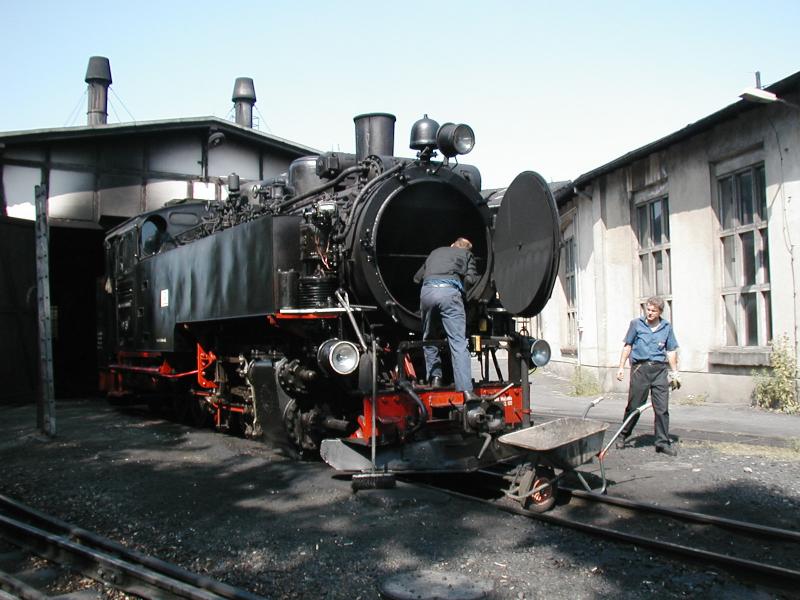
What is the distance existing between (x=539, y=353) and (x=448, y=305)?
127cm

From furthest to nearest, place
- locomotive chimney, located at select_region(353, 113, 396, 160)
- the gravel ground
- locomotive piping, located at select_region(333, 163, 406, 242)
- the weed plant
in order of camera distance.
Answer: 1. the weed plant
2. locomotive chimney, located at select_region(353, 113, 396, 160)
3. locomotive piping, located at select_region(333, 163, 406, 242)
4. the gravel ground

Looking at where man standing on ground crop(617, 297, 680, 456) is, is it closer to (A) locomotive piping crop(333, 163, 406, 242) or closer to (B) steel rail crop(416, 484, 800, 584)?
(B) steel rail crop(416, 484, 800, 584)

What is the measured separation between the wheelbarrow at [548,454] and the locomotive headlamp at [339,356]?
1.40 metres

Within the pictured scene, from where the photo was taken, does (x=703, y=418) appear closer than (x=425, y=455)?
No

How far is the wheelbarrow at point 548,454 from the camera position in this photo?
5301 millimetres

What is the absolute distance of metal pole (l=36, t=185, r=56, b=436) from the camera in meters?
9.52

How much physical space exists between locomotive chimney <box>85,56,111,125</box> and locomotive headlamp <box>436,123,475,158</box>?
18.9 m

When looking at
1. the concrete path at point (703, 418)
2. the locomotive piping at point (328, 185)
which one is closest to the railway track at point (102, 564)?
the locomotive piping at point (328, 185)

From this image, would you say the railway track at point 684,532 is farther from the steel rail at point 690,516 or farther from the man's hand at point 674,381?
the man's hand at point 674,381

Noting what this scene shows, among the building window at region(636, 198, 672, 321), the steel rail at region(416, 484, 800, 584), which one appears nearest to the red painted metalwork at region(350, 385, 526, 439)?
the steel rail at region(416, 484, 800, 584)

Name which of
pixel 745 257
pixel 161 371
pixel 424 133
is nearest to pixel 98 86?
pixel 161 371

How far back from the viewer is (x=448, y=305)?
20.5ft

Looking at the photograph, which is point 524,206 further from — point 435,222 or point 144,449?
point 144,449

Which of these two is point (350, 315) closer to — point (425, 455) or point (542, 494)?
point (425, 455)
